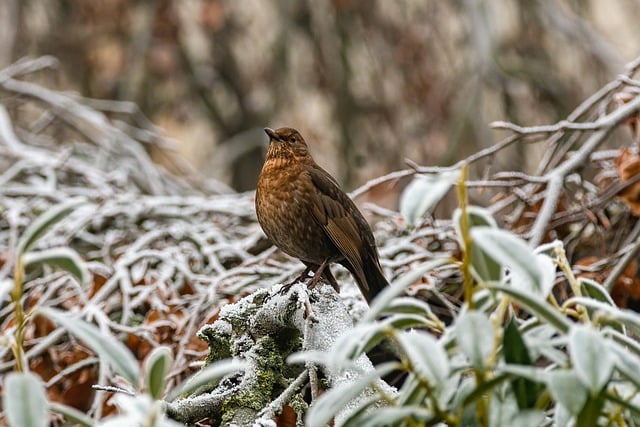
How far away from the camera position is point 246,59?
607 centimetres

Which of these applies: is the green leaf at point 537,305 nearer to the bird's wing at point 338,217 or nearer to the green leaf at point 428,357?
the green leaf at point 428,357

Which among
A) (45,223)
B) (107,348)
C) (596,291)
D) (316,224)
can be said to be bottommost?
(316,224)

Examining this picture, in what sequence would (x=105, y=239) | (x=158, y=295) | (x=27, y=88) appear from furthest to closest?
(x=27, y=88) → (x=105, y=239) → (x=158, y=295)

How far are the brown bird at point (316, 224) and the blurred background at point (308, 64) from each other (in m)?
2.91

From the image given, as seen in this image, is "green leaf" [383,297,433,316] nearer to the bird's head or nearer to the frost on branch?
the frost on branch

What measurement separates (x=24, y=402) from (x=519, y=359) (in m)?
0.46

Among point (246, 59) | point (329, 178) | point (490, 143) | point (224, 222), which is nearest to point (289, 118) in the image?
point (246, 59)

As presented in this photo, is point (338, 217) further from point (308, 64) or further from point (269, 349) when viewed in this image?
point (308, 64)

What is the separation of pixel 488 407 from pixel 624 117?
5.23 ft

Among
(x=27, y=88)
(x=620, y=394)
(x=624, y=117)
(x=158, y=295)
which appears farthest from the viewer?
(x=27, y=88)

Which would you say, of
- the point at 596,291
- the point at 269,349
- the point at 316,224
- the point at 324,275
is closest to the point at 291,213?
the point at 316,224

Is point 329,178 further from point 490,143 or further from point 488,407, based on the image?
point 490,143

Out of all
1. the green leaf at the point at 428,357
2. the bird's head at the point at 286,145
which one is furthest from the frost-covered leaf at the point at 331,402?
the bird's head at the point at 286,145

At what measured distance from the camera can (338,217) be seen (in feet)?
7.72
